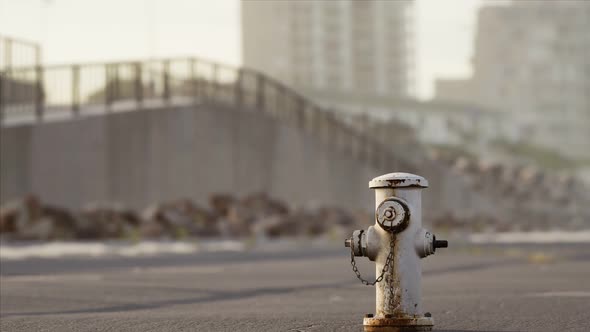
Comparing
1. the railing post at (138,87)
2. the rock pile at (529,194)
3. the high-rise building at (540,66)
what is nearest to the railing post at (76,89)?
the railing post at (138,87)

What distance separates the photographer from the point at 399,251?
19.6ft

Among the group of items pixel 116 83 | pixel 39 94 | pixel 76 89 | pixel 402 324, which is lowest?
pixel 402 324

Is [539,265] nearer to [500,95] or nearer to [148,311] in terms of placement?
[148,311]

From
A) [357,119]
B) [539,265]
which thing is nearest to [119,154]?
[539,265]

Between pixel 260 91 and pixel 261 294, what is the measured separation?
72.4 feet

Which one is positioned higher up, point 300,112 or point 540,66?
point 540,66

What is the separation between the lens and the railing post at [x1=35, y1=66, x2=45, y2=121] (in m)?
24.1

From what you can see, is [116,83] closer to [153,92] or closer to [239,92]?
[153,92]

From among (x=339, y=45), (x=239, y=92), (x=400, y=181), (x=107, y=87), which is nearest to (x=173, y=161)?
(x=107, y=87)

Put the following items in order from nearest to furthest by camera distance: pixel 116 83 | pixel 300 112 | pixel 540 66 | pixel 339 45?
pixel 116 83 < pixel 300 112 < pixel 339 45 < pixel 540 66

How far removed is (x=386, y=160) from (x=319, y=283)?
25.3 metres

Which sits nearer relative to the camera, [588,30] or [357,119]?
[357,119]

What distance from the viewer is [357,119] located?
48562 mm

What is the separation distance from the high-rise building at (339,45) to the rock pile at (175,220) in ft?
326
